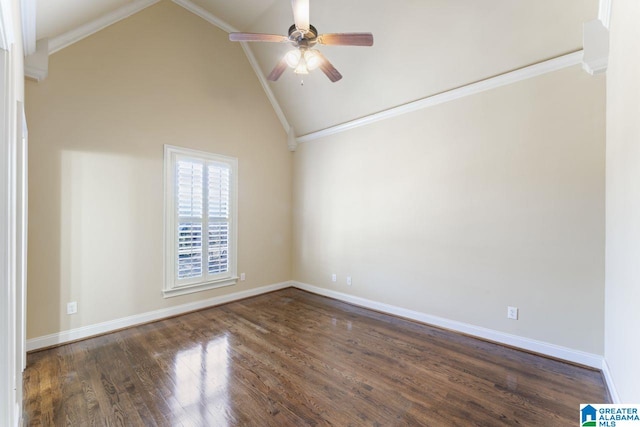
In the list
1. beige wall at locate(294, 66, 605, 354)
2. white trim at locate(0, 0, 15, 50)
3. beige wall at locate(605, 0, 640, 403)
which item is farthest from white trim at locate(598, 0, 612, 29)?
white trim at locate(0, 0, 15, 50)

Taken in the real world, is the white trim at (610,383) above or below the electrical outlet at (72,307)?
below

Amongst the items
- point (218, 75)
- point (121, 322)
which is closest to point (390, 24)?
point (218, 75)

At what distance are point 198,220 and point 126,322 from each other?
4.86ft

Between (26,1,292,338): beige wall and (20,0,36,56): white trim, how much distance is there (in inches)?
12.8

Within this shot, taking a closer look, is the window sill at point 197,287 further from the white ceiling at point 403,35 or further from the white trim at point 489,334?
the white ceiling at point 403,35

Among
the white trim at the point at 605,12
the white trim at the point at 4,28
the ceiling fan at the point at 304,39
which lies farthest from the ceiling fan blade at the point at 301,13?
the white trim at the point at 605,12

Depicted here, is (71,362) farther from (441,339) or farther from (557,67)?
(557,67)

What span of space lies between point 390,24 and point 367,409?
3.73m

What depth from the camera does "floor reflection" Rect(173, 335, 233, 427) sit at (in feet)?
6.22

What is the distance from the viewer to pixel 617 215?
2.02 m

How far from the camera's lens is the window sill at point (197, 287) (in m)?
3.72

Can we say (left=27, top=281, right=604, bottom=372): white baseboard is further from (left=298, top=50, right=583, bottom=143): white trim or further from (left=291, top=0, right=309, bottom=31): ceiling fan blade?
(left=291, top=0, right=309, bottom=31): ceiling fan blade

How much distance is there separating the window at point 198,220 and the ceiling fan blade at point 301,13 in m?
2.40

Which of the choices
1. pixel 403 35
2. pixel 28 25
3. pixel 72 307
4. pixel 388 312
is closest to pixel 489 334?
pixel 388 312
